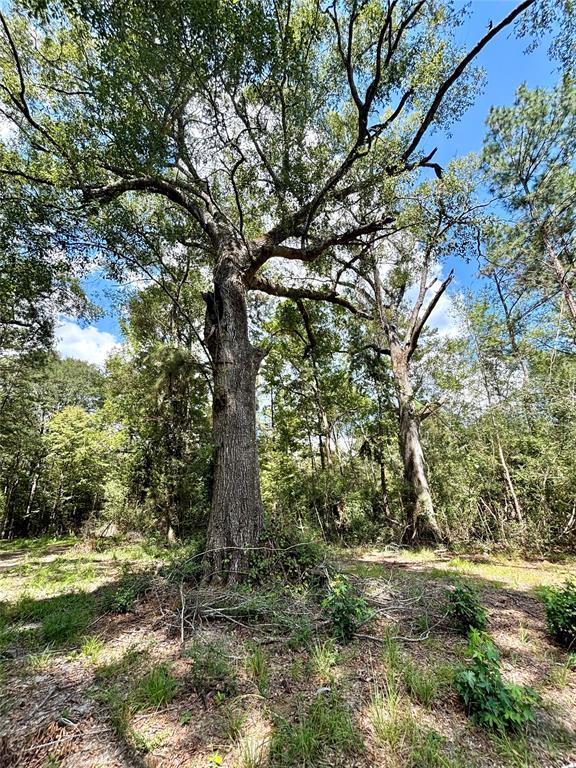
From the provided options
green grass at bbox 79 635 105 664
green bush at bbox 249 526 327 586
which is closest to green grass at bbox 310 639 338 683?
green bush at bbox 249 526 327 586

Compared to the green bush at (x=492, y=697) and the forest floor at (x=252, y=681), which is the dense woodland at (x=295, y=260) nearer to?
the forest floor at (x=252, y=681)

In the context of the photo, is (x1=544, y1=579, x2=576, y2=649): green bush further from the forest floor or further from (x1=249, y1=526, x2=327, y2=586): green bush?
(x1=249, y1=526, x2=327, y2=586): green bush

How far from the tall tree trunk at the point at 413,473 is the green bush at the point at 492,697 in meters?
6.20

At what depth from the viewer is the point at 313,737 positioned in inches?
65.1

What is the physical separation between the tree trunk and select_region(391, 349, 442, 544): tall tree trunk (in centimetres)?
526

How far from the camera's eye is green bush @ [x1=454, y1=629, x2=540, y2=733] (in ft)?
5.62

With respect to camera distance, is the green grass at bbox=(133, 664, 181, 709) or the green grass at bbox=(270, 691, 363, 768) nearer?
the green grass at bbox=(270, 691, 363, 768)

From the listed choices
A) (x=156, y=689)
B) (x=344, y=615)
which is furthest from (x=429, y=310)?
(x=156, y=689)

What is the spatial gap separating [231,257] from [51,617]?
4856mm

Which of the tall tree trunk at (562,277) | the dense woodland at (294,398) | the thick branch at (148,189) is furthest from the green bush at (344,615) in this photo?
the tall tree trunk at (562,277)

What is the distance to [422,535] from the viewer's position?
766 centimetres

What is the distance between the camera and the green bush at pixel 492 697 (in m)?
1.71

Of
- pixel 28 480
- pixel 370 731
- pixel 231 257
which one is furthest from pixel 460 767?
pixel 28 480

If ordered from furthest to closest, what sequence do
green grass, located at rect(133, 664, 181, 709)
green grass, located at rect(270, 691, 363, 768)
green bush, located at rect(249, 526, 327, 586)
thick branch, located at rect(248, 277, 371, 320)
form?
thick branch, located at rect(248, 277, 371, 320)
green bush, located at rect(249, 526, 327, 586)
green grass, located at rect(133, 664, 181, 709)
green grass, located at rect(270, 691, 363, 768)
